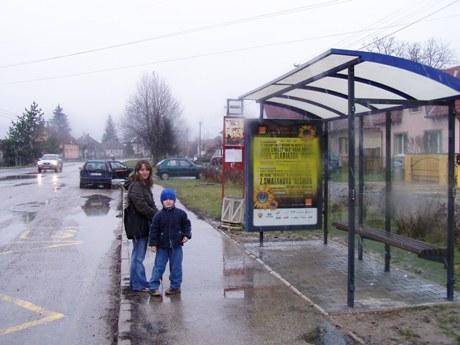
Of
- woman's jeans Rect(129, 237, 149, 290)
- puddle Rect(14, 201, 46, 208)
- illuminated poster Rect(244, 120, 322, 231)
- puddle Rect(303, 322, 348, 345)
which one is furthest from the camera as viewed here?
puddle Rect(14, 201, 46, 208)

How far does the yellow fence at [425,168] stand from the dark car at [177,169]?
23.9 metres

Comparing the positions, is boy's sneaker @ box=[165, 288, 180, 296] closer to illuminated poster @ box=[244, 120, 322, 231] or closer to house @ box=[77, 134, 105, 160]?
illuminated poster @ box=[244, 120, 322, 231]

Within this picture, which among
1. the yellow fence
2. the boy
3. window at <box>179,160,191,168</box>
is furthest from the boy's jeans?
window at <box>179,160,191,168</box>

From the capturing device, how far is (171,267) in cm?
689

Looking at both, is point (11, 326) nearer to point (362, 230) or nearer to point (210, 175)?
point (362, 230)

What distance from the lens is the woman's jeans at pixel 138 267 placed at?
22.9ft

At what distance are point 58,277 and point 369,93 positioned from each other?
5075 mm

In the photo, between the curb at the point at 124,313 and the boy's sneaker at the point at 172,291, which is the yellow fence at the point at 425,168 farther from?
the curb at the point at 124,313

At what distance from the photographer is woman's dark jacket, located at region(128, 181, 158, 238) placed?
684 cm

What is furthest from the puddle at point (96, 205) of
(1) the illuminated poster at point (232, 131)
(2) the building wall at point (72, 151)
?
(2) the building wall at point (72, 151)

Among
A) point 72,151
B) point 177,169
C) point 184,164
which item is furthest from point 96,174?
point 72,151

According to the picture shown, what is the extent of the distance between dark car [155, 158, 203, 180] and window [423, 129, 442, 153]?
2395 cm

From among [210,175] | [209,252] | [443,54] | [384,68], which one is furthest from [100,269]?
[443,54]

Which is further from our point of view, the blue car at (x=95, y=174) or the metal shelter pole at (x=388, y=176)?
the blue car at (x=95, y=174)
